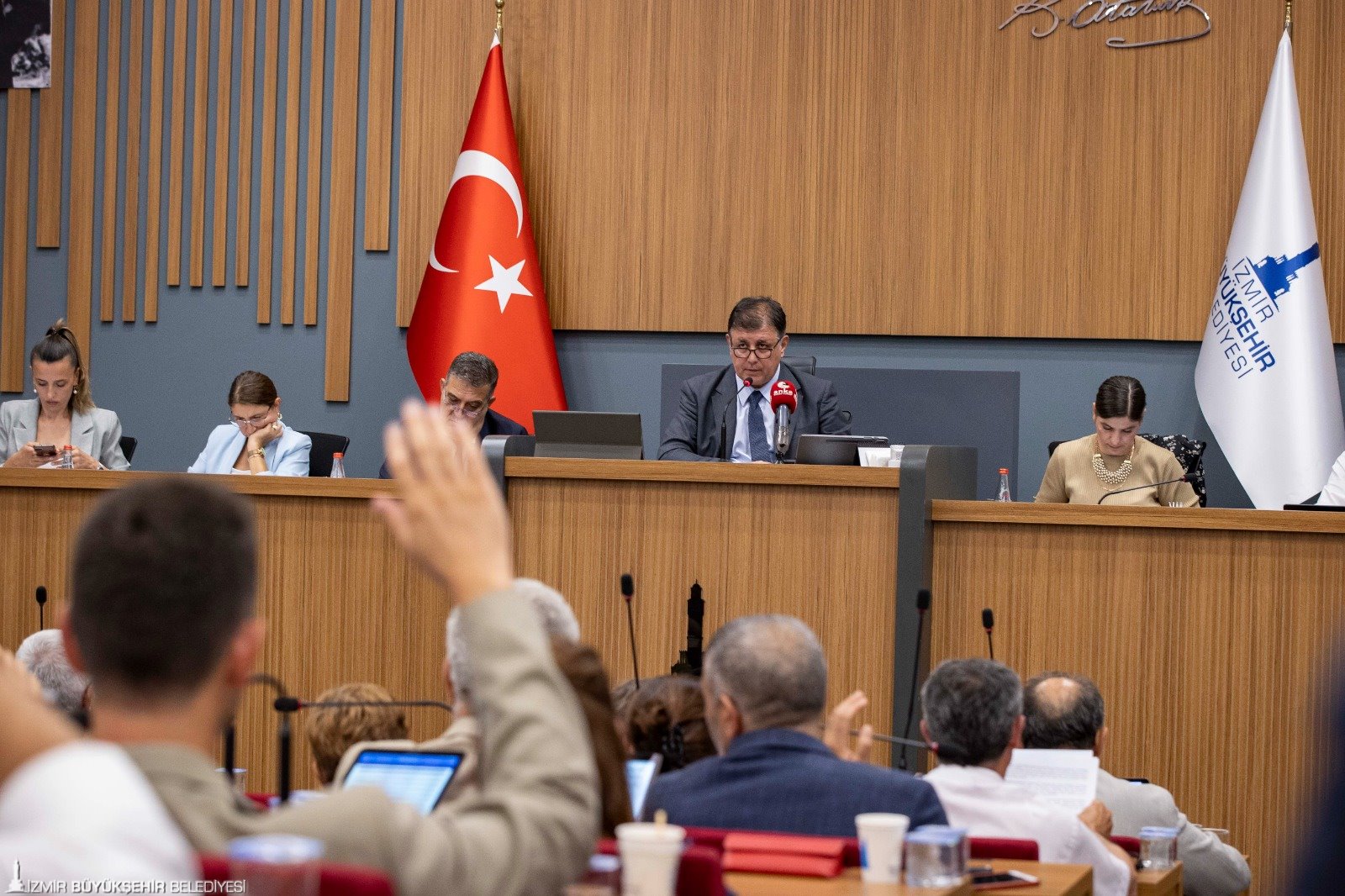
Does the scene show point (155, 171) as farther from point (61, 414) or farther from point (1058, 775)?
point (1058, 775)

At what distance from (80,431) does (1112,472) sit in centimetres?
371

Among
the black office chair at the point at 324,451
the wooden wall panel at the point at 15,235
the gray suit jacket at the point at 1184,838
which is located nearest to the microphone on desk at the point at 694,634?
the gray suit jacket at the point at 1184,838

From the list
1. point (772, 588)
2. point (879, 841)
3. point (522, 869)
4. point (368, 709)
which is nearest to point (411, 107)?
point (772, 588)

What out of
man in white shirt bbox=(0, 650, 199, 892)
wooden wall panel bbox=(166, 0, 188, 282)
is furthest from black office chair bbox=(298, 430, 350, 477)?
man in white shirt bbox=(0, 650, 199, 892)

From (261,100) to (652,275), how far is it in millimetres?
2041

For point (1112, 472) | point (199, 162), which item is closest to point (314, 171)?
point (199, 162)

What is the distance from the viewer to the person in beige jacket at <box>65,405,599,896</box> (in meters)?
1.28

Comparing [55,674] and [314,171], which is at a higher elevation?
[314,171]

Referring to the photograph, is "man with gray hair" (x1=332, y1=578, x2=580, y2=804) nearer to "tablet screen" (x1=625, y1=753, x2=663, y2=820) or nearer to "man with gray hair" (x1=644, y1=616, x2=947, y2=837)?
"tablet screen" (x1=625, y1=753, x2=663, y2=820)

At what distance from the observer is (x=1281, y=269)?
612cm

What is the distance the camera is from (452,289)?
6.73 meters

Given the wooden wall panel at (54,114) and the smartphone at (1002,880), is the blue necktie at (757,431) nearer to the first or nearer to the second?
the smartphone at (1002,880)

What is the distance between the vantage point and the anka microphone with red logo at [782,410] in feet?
16.0
